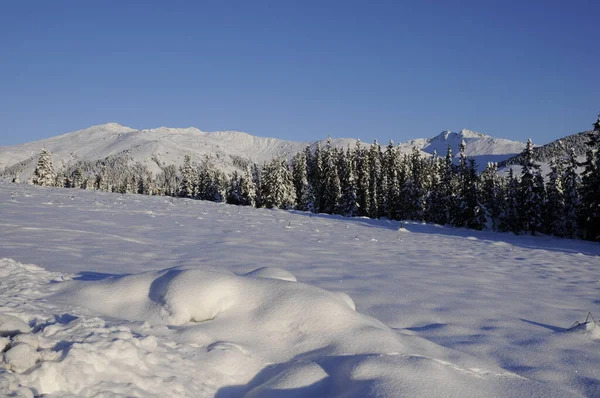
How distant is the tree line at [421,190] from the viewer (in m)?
41.7

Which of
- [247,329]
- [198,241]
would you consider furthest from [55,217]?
[247,329]

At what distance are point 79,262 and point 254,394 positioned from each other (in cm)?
562

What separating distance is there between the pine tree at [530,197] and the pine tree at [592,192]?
603cm

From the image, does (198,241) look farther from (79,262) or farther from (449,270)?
(449,270)

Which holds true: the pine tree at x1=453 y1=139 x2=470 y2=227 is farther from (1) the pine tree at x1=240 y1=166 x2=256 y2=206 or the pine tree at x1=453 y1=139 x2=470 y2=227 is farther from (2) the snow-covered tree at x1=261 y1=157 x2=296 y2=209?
(1) the pine tree at x1=240 y1=166 x2=256 y2=206

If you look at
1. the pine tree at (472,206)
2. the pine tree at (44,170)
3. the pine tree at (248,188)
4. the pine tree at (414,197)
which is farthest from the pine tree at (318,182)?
the pine tree at (44,170)

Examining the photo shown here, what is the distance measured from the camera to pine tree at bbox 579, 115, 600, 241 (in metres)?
Result: 31.4

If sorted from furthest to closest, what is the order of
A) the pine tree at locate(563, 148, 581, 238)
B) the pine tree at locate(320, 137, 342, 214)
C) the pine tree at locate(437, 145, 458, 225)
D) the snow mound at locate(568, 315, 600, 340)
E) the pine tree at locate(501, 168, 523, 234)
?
the pine tree at locate(320, 137, 342, 214), the pine tree at locate(437, 145, 458, 225), the pine tree at locate(501, 168, 523, 234), the pine tree at locate(563, 148, 581, 238), the snow mound at locate(568, 315, 600, 340)

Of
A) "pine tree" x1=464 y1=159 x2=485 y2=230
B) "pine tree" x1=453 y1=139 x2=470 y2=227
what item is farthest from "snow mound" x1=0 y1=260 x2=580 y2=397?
"pine tree" x1=453 y1=139 x2=470 y2=227

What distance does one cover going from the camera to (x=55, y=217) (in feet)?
41.2

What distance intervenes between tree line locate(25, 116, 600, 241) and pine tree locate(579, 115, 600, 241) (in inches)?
3.5

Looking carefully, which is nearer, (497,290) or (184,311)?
(184,311)

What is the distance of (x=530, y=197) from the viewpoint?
41.6 meters

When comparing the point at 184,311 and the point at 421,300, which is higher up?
the point at 184,311
